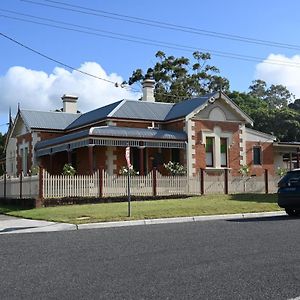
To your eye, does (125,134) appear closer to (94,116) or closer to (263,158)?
(94,116)

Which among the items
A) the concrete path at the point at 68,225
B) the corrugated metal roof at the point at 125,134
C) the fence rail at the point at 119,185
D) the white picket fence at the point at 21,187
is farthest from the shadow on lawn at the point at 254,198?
the white picket fence at the point at 21,187

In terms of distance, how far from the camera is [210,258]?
9172 millimetres

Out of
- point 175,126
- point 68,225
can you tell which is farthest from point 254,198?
point 68,225

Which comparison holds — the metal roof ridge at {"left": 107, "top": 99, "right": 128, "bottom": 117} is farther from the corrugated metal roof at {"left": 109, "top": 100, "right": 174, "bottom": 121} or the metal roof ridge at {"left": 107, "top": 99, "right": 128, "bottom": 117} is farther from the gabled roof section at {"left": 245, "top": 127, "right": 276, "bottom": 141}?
the gabled roof section at {"left": 245, "top": 127, "right": 276, "bottom": 141}

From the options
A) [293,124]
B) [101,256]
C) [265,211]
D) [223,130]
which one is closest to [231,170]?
[223,130]

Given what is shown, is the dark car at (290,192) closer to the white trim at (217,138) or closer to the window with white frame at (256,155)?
the white trim at (217,138)

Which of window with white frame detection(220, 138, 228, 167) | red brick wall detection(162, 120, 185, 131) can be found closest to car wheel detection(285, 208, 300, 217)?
red brick wall detection(162, 120, 185, 131)

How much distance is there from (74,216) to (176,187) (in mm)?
8860

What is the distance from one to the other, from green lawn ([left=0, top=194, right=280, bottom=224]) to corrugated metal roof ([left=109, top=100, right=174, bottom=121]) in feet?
32.8

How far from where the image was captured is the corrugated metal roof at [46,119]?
3581 centimetres

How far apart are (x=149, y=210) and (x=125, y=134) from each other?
33.2ft

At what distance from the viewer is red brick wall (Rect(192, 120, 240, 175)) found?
1271 inches

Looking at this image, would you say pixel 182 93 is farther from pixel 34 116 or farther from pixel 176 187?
pixel 176 187

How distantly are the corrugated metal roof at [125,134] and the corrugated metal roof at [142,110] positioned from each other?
180 centimetres
